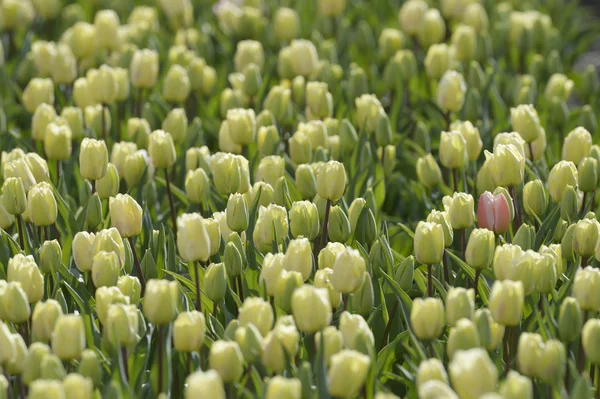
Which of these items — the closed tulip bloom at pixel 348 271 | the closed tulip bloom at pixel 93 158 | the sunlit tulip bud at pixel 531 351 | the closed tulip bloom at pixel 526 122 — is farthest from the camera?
the closed tulip bloom at pixel 526 122

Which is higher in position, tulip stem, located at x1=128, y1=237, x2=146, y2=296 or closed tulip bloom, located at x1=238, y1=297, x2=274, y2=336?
closed tulip bloom, located at x1=238, y1=297, x2=274, y2=336

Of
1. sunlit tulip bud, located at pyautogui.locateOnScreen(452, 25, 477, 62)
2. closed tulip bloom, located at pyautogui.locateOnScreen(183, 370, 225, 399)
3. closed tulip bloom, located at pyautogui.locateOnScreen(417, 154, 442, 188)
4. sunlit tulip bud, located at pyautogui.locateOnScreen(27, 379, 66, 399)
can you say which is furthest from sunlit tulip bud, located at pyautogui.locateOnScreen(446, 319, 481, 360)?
sunlit tulip bud, located at pyautogui.locateOnScreen(452, 25, 477, 62)

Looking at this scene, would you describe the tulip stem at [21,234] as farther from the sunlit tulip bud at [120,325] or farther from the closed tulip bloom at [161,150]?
the sunlit tulip bud at [120,325]

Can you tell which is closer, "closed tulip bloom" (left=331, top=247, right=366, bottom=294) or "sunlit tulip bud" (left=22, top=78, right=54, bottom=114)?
"closed tulip bloom" (left=331, top=247, right=366, bottom=294)

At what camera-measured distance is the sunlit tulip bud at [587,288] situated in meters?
1.98

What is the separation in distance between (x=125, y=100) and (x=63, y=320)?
6.75 ft

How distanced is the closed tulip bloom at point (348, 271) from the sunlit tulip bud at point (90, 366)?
0.51 metres

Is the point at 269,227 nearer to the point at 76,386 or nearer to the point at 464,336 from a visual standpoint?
the point at 464,336

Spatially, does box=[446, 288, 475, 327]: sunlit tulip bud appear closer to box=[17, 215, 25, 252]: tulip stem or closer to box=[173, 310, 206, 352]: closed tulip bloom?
box=[173, 310, 206, 352]: closed tulip bloom

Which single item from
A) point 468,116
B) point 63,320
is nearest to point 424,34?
point 468,116

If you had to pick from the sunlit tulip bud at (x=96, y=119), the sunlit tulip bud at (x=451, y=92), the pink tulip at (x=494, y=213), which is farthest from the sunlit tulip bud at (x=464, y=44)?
the pink tulip at (x=494, y=213)

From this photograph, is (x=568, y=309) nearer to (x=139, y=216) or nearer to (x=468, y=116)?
(x=139, y=216)

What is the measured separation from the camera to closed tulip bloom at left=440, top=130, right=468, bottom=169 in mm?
2822

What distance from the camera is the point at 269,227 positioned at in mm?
2377
